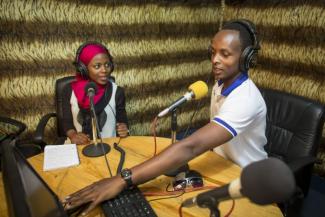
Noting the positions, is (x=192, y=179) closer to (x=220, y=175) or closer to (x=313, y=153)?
(x=220, y=175)

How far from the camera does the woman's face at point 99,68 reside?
1.69m

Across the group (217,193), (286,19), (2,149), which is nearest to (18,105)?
(2,149)

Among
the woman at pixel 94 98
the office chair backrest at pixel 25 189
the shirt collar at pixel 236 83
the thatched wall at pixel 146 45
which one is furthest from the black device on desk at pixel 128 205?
the thatched wall at pixel 146 45

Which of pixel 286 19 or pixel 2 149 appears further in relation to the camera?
pixel 286 19

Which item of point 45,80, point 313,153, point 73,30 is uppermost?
point 73,30

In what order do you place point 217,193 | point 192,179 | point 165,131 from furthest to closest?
point 165,131 → point 192,179 → point 217,193

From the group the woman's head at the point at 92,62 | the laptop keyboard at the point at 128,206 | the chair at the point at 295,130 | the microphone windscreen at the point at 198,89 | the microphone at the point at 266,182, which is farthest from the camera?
the woman's head at the point at 92,62

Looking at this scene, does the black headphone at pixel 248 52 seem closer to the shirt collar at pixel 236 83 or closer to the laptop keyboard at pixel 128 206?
the shirt collar at pixel 236 83

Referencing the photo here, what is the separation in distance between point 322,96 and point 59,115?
2012 mm

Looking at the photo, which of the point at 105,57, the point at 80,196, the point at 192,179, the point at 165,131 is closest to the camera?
the point at 80,196

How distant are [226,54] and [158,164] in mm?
597

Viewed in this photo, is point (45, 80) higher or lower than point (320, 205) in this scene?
higher

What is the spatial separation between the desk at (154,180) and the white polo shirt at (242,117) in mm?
88

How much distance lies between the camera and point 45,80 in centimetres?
200
